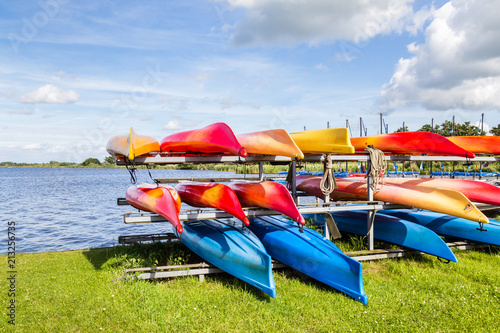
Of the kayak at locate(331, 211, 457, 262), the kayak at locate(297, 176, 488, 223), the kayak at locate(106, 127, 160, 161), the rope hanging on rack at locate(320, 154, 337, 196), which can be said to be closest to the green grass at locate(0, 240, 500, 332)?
the kayak at locate(331, 211, 457, 262)

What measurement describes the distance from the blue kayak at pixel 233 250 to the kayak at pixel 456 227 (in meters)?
4.37

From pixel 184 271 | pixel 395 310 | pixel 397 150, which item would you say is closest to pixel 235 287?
pixel 184 271

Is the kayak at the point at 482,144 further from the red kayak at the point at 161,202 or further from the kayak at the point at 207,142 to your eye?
the red kayak at the point at 161,202

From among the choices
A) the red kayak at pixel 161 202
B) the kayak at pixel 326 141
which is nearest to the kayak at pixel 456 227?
the kayak at pixel 326 141

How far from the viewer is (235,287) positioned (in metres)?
5.41

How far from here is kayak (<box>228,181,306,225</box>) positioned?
18.8 ft

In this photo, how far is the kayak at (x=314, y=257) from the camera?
4.95 meters

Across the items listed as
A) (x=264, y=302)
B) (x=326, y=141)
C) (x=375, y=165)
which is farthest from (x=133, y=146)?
(x=375, y=165)

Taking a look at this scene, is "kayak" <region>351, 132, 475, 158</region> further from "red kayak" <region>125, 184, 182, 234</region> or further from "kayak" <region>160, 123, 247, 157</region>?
"red kayak" <region>125, 184, 182, 234</region>

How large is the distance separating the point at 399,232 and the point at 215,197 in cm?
384

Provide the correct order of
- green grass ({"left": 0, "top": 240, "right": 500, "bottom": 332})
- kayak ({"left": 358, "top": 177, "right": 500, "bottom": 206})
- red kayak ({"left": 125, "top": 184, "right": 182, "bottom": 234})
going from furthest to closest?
kayak ({"left": 358, "top": 177, "right": 500, "bottom": 206}), red kayak ({"left": 125, "top": 184, "right": 182, "bottom": 234}), green grass ({"left": 0, "top": 240, "right": 500, "bottom": 332})

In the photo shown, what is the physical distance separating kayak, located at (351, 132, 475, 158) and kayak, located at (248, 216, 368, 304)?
104 inches

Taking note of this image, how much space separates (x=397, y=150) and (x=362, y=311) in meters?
4.09

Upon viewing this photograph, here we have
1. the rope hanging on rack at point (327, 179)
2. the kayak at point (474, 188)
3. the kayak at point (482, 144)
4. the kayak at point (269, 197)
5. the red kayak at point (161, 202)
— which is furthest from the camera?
the kayak at point (482, 144)
